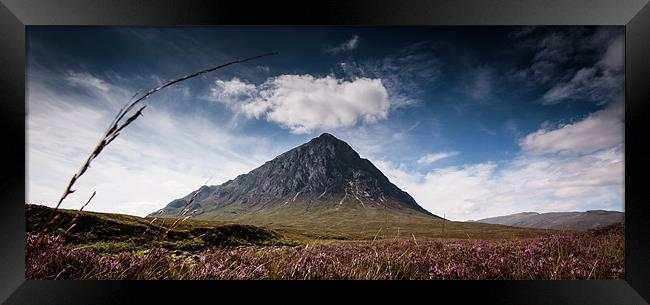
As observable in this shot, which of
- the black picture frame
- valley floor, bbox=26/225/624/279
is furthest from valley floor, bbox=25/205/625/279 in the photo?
the black picture frame

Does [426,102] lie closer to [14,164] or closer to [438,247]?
[438,247]

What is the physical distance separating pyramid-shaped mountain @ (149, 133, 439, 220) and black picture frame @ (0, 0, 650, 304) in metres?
72.2

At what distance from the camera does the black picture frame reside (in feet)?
9.68

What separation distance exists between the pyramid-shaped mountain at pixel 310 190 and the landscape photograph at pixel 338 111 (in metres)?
68.7

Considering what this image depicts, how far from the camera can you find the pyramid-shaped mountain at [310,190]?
85.2 m

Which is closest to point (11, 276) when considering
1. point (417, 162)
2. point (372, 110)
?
point (417, 162)

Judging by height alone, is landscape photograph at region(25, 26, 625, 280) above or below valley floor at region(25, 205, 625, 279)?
above

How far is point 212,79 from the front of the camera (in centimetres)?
660

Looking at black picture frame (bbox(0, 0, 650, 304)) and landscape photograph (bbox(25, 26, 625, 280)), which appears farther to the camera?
landscape photograph (bbox(25, 26, 625, 280))

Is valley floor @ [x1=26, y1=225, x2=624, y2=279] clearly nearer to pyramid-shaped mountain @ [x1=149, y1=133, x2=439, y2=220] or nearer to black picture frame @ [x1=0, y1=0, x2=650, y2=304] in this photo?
black picture frame @ [x1=0, y1=0, x2=650, y2=304]
